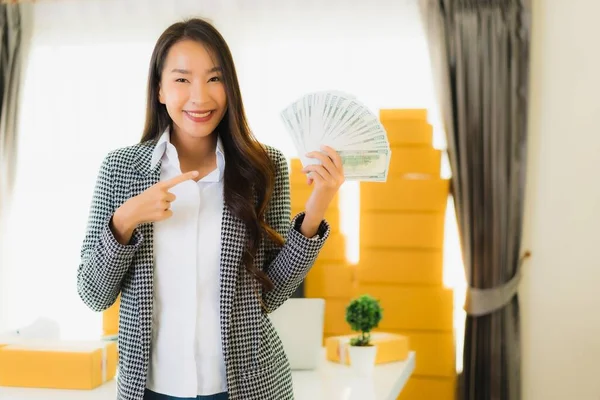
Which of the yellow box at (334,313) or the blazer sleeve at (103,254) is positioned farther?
the yellow box at (334,313)

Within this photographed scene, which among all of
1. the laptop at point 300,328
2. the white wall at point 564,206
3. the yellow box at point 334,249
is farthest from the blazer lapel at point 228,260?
the white wall at point 564,206

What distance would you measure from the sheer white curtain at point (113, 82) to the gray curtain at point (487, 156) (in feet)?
0.45

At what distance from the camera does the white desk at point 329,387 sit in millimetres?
1887

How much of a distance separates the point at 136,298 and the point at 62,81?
2.91 meters

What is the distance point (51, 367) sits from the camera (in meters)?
1.95

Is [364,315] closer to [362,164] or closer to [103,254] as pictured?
[362,164]

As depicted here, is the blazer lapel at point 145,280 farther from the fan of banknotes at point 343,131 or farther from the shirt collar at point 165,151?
the fan of banknotes at point 343,131

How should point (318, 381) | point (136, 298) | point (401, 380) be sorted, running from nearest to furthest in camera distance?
point (136, 298), point (318, 381), point (401, 380)

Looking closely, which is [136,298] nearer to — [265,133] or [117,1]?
[265,133]

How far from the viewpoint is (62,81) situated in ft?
12.6

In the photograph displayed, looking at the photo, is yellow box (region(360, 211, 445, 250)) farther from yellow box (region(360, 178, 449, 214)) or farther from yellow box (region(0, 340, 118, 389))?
yellow box (region(0, 340, 118, 389))

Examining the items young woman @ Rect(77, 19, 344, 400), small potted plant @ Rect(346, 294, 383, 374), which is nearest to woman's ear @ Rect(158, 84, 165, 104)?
young woman @ Rect(77, 19, 344, 400)

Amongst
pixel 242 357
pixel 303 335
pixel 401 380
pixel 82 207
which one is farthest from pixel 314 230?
pixel 82 207

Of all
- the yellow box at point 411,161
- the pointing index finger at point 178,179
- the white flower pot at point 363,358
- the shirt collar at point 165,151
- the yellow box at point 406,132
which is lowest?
the white flower pot at point 363,358
